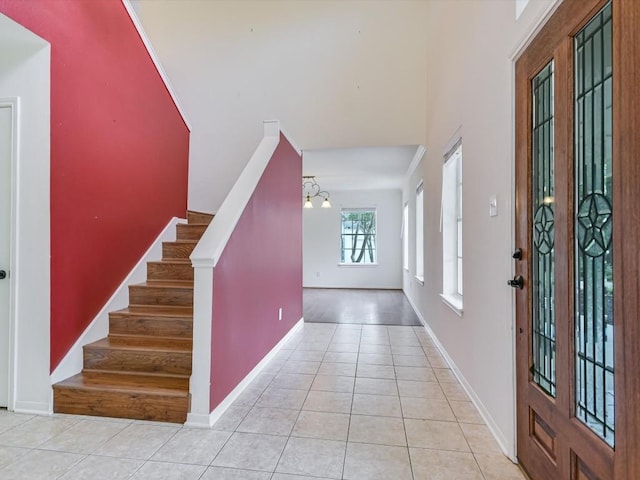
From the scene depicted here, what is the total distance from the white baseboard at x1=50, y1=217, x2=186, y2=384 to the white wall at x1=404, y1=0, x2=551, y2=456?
275 centimetres

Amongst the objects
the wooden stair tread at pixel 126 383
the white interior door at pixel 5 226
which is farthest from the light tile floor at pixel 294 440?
the white interior door at pixel 5 226

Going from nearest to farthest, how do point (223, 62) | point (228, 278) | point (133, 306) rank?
point (228, 278), point (133, 306), point (223, 62)

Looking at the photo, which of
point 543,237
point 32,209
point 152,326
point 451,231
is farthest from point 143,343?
point 451,231

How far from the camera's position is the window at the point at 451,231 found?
3.27 metres

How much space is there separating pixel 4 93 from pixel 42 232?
3.10ft


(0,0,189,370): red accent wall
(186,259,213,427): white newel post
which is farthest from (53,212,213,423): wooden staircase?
(0,0,189,370): red accent wall

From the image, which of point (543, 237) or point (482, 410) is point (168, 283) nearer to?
point (482, 410)

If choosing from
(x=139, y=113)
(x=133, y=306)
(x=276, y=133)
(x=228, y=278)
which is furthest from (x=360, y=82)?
(x=133, y=306)

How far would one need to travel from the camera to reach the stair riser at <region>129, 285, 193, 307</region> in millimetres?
2750

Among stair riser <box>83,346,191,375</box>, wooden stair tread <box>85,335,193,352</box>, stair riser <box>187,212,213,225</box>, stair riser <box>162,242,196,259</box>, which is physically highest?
stair riser <box>187,212,213,225</box>

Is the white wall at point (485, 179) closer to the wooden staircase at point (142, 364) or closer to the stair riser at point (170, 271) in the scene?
the wooden staircase at point (142, 364)

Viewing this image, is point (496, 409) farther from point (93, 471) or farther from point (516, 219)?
point (93, 471)

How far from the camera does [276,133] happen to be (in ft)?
11.3

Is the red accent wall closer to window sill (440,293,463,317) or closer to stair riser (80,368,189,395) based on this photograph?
stair riser (80,368,189,395)
